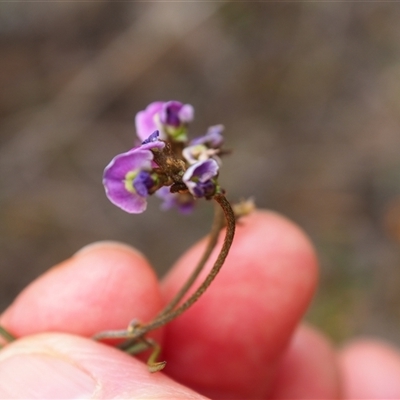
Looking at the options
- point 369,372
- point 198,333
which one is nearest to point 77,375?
point 198,333

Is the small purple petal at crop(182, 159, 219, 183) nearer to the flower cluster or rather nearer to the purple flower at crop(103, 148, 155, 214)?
the flower cluster

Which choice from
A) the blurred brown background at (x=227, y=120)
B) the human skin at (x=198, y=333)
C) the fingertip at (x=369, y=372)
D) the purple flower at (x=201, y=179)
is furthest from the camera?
the blurred brown background at (x=227, y=120)

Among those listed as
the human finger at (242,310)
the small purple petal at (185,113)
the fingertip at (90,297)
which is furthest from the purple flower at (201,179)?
the human finger at (242,310)

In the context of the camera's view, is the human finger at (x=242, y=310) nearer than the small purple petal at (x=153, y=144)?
No

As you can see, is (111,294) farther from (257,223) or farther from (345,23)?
(345,23)

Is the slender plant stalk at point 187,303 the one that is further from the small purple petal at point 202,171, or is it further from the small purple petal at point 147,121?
the small purple petal at point 147,121

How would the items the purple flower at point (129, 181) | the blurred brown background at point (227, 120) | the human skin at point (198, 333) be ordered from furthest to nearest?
the blurred brown background at point (227, 120) < the human skin at point (198, 333) < the purple flower at point (129, 181)

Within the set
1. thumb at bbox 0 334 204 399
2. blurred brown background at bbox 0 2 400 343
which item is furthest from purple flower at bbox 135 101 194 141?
blurred brown background at bbox 0 2 400 343
